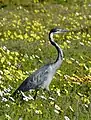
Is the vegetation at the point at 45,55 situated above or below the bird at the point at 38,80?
below

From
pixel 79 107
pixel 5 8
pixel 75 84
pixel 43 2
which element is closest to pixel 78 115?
pixel 79 107

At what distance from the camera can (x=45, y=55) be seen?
1495 cm

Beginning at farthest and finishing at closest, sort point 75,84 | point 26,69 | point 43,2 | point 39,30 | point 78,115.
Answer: point 43,2 < point 39,30 < point 26,69 < point 75,84 < point 78,115

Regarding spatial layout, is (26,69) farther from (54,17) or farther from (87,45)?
(54,17)

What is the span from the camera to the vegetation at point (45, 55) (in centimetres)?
946

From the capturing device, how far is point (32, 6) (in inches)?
1009

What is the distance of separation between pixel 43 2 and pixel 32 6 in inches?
55.5

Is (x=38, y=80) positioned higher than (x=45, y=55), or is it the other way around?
(x=38, y=80)

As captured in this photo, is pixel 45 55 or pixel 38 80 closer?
pixel 38 80

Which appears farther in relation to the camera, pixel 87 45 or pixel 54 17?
pixel 54 17

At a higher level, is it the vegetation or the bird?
the bird

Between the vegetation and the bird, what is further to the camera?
the bird

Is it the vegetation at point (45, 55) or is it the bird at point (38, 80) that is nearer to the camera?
the vegetation at point (45, 55)

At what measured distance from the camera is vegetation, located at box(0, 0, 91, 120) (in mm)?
9461
